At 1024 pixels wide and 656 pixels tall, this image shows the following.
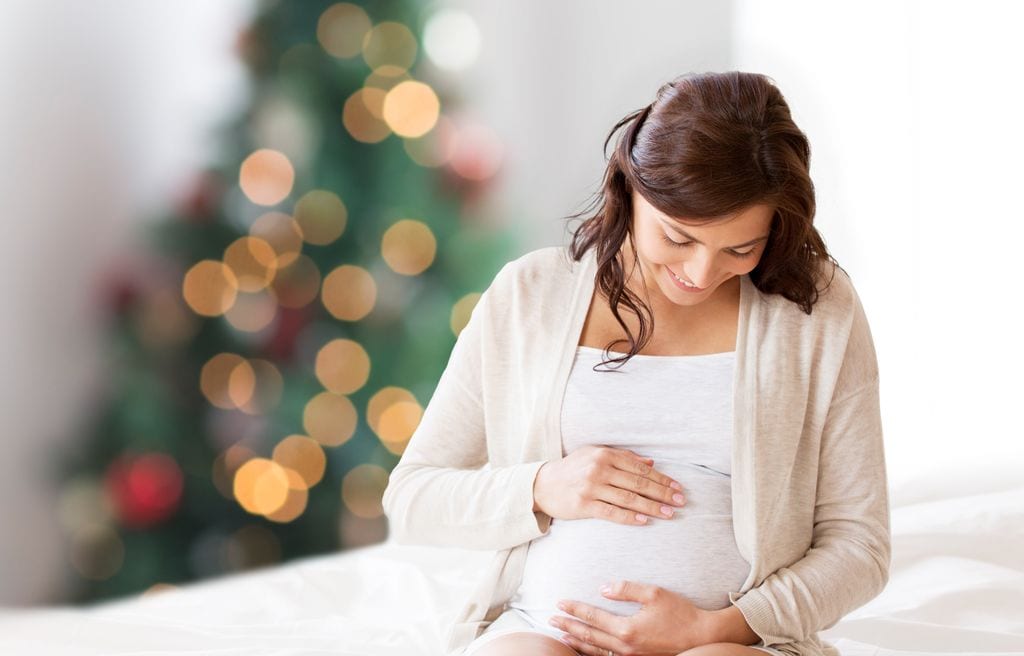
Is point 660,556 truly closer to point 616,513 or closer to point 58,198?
point 616,513

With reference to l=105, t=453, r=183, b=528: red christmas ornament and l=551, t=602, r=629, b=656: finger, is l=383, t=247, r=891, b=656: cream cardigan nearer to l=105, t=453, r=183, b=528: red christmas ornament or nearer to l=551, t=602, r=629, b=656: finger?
l=551, t=602, r=629, b=656: finger

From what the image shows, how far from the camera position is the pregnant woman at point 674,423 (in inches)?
45.9

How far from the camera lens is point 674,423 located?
126 centimetres

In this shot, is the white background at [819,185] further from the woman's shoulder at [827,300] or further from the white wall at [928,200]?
the woman's shoulder at [827,300]

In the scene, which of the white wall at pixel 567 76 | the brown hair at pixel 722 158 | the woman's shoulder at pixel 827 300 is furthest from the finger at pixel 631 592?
the white wall at pixel 567 76

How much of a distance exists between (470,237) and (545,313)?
1.22m

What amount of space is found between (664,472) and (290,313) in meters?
1.41

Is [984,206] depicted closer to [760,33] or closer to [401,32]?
[760,33]

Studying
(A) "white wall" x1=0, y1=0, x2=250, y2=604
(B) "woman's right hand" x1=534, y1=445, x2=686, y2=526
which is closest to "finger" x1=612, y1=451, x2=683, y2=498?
(B) "woman's right hand" x1=534, y1=445, x2=686, y2=526

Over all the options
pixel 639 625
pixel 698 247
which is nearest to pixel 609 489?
pixel 639 625

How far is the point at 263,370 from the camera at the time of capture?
8.02ft

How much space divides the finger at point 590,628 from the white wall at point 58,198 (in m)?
1.43

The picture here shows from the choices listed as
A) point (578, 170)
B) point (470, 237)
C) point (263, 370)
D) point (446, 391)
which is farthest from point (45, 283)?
point (578, 170)

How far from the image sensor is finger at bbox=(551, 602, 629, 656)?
116 cm
